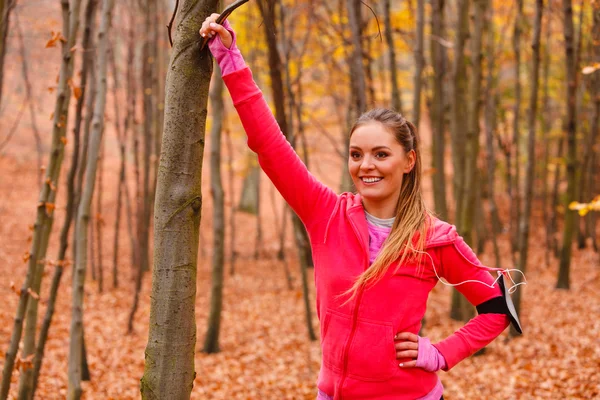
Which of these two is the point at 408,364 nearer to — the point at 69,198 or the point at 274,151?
the point at 274,151

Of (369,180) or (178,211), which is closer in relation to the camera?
(178,211)

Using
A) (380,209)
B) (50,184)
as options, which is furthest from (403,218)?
(50,184)

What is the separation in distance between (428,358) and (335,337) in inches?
13.5

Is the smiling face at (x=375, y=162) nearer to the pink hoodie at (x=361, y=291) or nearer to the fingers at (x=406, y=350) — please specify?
the pink hoodie at (x=361, y=291)

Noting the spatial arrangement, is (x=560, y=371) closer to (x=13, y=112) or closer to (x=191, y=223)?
(x=191, y=223)

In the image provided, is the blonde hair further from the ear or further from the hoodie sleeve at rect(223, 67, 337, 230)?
the hoodie sleeve at rect(223, 67, 337, 230)

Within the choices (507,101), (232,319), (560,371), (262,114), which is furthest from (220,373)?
(507,101)

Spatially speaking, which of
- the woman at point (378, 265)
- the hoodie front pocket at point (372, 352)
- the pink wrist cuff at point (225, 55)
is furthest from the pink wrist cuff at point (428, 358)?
the pink wrist cuff at point (225, 55)

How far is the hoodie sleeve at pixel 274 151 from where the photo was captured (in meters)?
1.73

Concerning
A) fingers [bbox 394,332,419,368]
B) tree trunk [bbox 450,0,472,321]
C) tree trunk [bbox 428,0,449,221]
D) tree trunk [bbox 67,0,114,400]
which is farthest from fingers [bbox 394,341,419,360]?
tree trunk [bbox 428,0,449,221]

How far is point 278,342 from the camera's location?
7547mm

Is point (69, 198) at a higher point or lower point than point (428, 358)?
higher

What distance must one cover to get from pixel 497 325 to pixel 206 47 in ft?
4.82

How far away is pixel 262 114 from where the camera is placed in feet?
5.78
